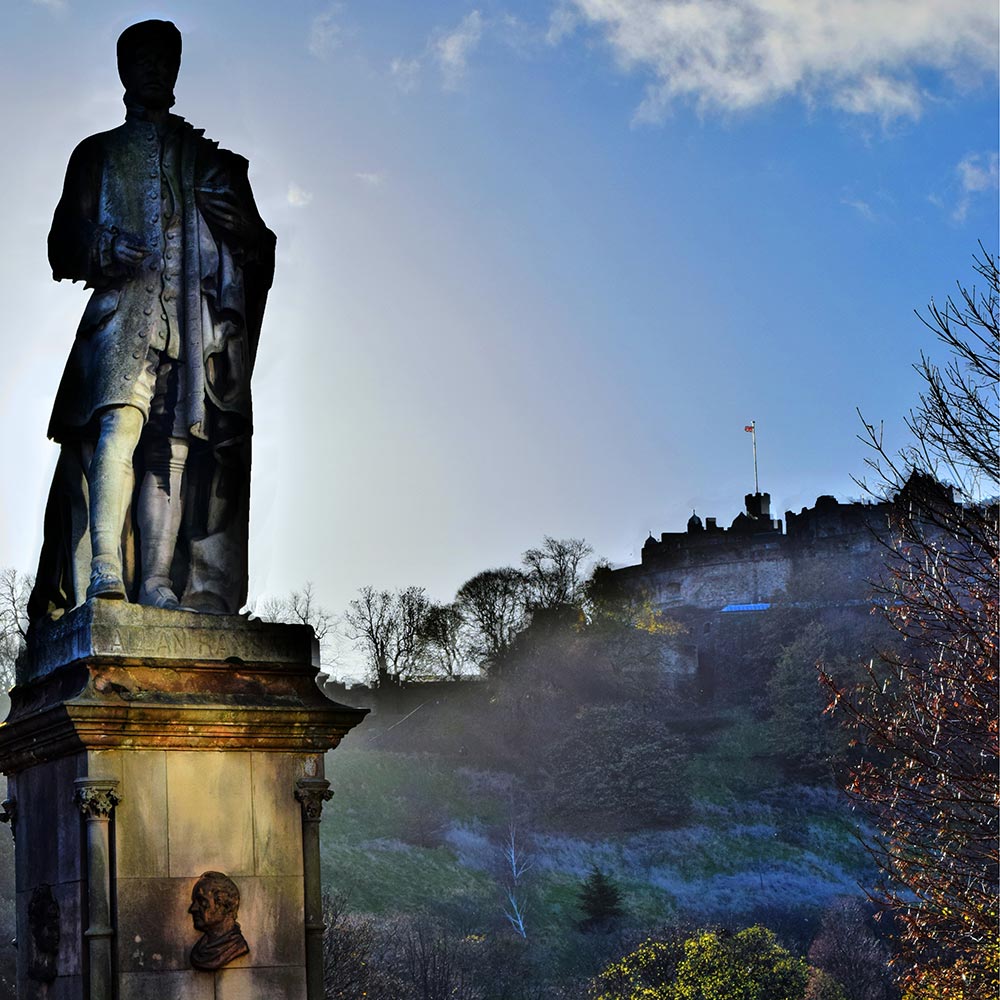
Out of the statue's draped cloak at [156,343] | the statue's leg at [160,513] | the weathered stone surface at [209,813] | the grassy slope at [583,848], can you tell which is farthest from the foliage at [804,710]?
the weathered stone surface at [209,813]

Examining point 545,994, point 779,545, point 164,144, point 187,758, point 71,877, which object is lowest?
point 545,994

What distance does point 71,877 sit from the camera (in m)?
6.04

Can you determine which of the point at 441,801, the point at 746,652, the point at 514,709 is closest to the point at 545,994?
the point at 441,801

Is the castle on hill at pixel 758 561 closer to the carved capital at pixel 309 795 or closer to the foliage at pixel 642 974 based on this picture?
the foliage at pixel 642 974

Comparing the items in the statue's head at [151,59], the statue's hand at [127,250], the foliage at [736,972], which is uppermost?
the statue's head at [151,59]

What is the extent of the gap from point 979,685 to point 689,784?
5970 cm

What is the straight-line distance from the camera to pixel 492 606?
293 ft

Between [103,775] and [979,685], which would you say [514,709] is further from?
[103,775]

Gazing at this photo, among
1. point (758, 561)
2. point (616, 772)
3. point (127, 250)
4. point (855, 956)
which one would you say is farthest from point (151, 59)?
point (758, 561)

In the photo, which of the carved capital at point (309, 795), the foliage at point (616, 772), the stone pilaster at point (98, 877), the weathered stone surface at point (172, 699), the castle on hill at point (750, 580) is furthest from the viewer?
the castle on hill at point (750, 580)

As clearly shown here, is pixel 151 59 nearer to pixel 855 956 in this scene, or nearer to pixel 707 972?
pixel 707 972

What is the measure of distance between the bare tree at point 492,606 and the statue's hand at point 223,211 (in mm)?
81817

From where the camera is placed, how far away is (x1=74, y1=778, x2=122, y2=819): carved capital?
600cm

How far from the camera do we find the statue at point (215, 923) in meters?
6.10
